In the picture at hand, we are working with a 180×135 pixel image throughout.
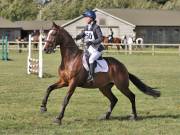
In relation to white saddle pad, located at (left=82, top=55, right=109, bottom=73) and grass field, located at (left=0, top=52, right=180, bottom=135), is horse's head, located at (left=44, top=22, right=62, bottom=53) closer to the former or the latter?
white saddle pad, located at (left=82, top=55, right=109, bottom=73)

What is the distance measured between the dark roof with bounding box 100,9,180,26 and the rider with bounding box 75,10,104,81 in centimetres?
6224

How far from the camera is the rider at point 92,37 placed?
11812 millimetres

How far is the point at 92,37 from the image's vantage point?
11.8 metres

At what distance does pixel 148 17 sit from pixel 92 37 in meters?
65.7

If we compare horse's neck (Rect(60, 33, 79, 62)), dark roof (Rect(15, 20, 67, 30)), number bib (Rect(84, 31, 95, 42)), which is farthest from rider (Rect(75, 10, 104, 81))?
dark roof (Rect(15, 20, 67, 30))

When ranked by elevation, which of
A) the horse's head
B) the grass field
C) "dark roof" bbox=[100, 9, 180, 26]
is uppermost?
the horse's head

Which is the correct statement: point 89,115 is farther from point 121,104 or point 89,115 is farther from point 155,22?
point 155,22

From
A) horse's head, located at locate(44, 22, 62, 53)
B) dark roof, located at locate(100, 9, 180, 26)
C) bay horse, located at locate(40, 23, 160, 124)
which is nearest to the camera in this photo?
bay horse, located at locate(40, 23, 160, 124)

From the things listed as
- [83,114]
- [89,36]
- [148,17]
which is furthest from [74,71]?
[148,17]

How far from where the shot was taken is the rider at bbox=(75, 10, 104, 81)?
38.8 feet

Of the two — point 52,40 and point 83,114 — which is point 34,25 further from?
point 52,40

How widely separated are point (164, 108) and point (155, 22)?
61.7 meters

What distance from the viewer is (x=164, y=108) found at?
1427 cm

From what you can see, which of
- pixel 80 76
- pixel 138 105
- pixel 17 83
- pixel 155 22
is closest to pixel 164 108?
pixel 138 105
